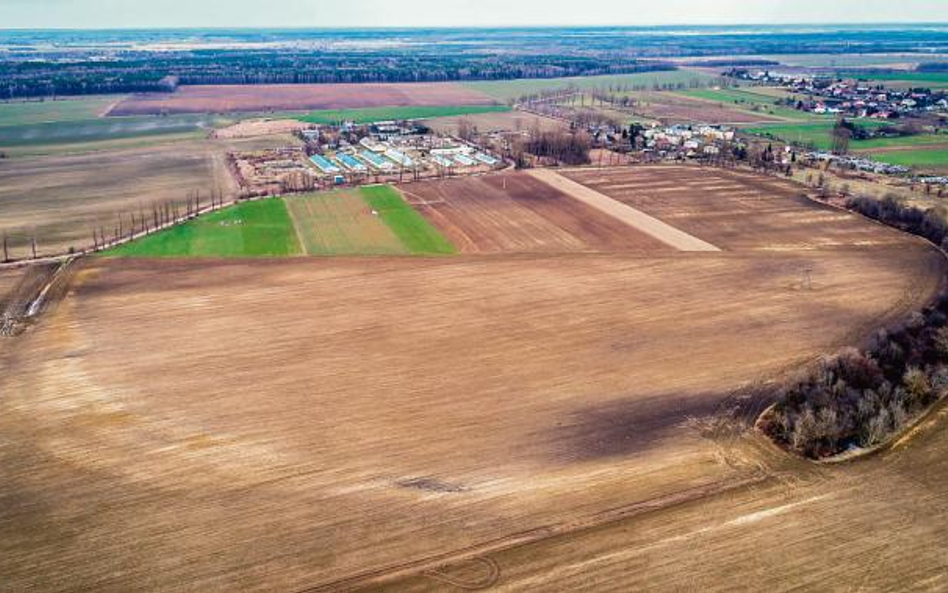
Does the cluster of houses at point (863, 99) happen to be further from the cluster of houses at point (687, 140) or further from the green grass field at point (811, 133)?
the cluster of houses at point (687, 140)

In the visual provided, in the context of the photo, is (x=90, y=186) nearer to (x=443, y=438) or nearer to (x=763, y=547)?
(x=443, y=438)

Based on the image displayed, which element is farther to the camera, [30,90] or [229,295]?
[30,90]

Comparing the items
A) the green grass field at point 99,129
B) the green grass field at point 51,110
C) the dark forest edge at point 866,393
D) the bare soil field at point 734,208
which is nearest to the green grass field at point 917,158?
the bare soil field at point 734,208

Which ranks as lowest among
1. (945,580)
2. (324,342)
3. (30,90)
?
(945,580)

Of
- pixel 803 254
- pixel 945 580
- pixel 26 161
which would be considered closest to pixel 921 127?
pixel 803 254

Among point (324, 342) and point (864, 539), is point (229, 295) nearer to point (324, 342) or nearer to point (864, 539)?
point (324, 342)

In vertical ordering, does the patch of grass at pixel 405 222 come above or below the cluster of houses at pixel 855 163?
below

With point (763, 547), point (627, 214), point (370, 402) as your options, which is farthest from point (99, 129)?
point (763, 547)
